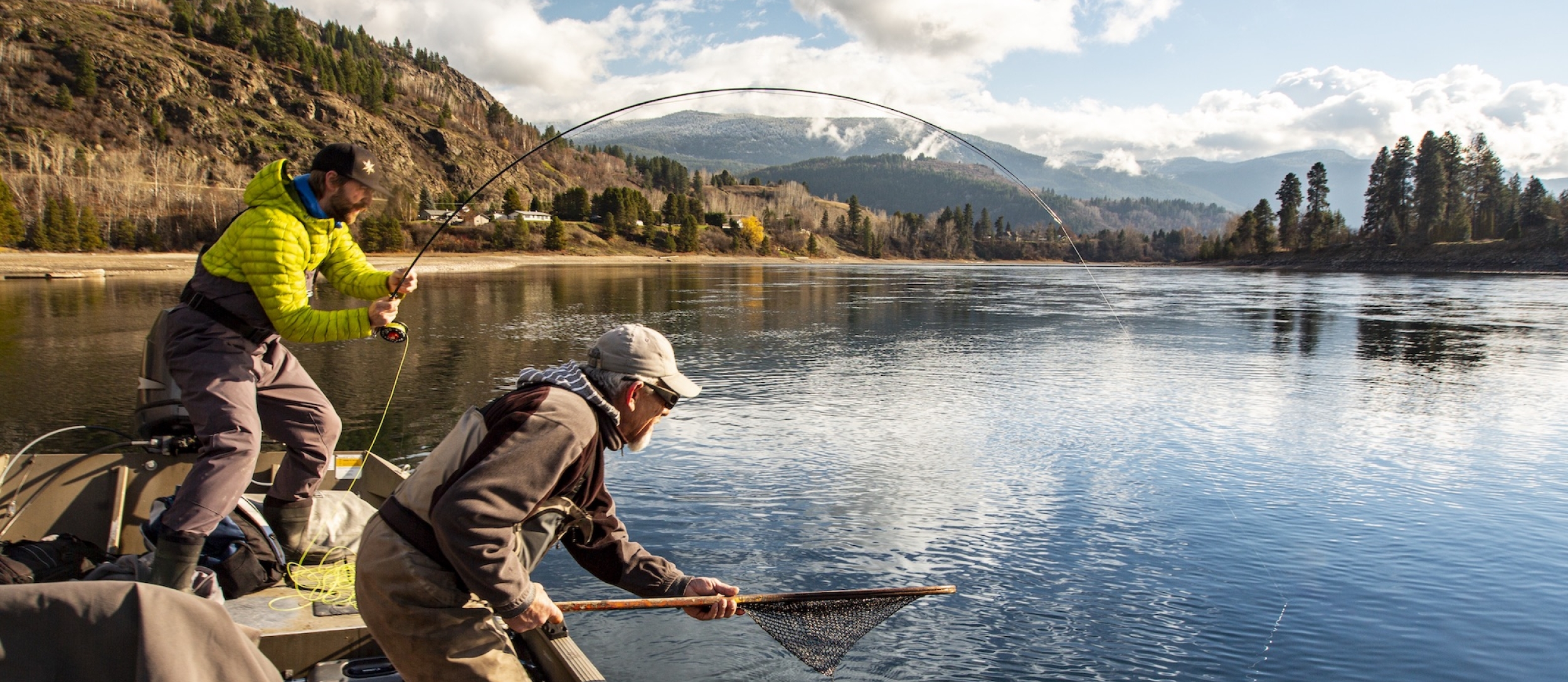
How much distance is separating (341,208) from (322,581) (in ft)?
6.37

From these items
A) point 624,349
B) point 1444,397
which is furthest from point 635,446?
point 1444,397

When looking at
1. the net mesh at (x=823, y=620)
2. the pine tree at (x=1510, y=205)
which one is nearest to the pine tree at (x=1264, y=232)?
the pine tree at (x=1510, y=205)

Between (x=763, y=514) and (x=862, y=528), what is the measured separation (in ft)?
2.85

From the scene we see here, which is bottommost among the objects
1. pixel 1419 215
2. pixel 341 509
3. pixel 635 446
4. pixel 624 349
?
pixel 341 509

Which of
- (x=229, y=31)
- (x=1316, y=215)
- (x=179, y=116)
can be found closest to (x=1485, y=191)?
(x=1316, y=215)

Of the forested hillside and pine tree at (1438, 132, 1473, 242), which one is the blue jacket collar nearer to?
the forested hillside

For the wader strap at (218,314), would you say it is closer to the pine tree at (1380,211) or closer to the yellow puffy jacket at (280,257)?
the yellow puffy jacket at (280,257)

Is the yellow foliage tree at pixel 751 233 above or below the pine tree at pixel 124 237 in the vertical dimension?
above

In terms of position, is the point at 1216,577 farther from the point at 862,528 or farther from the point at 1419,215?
the point at 1419,215

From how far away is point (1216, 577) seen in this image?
6.91 meters

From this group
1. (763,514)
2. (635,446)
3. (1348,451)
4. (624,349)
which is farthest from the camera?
(1348,451)

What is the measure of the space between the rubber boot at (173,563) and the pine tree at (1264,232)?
133 m

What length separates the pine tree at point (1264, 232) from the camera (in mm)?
121250

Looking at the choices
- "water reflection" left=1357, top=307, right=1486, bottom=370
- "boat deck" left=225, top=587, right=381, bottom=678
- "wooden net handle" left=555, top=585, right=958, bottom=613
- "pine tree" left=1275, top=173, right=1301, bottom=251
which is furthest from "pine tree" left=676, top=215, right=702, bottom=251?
"wooden net handle" left=555, top=585, right=958, bottom=613
